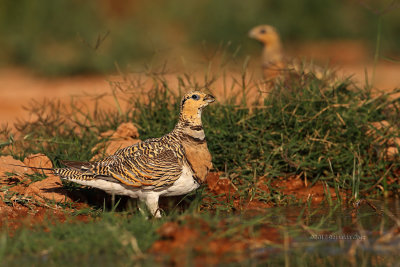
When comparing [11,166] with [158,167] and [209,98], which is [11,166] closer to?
[158,167]

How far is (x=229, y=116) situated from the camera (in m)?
6.91

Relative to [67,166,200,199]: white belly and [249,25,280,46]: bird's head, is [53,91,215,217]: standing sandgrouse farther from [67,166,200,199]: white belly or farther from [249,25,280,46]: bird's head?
[249,25,280,46]: bird's head

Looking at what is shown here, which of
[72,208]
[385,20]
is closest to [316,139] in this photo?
[72,208]

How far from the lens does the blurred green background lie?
14.4 metres

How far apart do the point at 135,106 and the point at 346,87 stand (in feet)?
8.22

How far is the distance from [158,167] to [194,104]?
72cm

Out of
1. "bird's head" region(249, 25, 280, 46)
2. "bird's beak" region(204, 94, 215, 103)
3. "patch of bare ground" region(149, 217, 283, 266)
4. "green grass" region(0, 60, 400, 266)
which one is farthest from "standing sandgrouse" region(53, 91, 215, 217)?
"bird's head" region(249, 25, 280, 46)

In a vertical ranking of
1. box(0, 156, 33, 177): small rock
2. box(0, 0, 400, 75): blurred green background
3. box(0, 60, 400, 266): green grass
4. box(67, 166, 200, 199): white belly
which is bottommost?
box(67, 166, 200, 199): white belly

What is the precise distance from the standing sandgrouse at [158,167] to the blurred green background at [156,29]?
27.6 ft

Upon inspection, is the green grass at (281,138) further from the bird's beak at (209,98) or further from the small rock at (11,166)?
the bird's beak at (209,98)

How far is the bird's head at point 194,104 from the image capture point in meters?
5.72

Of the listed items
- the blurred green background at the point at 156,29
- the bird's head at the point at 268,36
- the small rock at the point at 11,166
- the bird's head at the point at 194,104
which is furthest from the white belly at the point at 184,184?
the blurred green background at the point at 156,29

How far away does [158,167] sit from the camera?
17.7ft

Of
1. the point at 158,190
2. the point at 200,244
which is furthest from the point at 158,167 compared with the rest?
the point at 200,244
